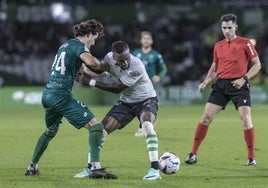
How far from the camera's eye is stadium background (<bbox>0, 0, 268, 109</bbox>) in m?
35.6

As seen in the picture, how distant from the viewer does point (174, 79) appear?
36.6 m

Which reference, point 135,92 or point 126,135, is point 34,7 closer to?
point 126,135

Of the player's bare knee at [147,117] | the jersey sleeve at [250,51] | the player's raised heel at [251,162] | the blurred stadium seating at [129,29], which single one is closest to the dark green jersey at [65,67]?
the player's bare knee at [147,117]

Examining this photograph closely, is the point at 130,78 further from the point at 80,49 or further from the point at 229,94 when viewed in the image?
the point at 229,94

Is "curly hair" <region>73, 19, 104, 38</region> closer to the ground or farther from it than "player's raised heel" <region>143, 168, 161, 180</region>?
farther from it

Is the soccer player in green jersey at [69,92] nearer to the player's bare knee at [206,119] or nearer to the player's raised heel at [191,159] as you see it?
the player's raised heel at [191,159]

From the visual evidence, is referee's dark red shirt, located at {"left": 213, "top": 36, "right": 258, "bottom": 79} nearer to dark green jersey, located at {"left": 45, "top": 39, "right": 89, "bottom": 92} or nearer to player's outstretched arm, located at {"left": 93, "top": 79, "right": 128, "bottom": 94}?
player's outstretched arm, located at {"left": 93, "top": 79, "right": 128, "bottom": 94}

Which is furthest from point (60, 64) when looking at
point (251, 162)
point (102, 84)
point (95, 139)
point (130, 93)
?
point (251, 162)

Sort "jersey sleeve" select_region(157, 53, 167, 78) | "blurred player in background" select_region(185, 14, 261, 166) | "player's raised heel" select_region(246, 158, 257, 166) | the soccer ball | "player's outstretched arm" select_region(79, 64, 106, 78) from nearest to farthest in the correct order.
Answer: the soccer ball < "player's outstretched arm" select_region(79, 64, 106, 78) < "player's raised heel" select_region(246, 158, 257, 166) < "blurred player in background" select_region(185, 14, 261, 166) < "jersey sleeve" select_region(157, 53, 167, 78)

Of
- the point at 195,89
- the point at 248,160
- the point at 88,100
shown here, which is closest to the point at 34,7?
the point at 88,100

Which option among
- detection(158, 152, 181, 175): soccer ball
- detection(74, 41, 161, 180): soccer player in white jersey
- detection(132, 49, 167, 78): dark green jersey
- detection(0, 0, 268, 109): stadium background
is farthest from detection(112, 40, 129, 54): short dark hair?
detection(0, 0, 268, 109): stadium background

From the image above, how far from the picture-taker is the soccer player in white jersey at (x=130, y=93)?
34.9 feet

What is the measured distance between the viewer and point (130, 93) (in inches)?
447

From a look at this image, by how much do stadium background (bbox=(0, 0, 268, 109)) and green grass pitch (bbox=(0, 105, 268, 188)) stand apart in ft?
39.3
